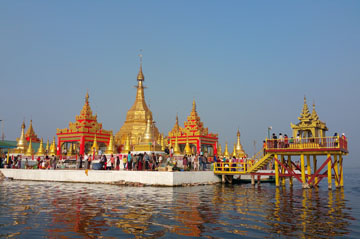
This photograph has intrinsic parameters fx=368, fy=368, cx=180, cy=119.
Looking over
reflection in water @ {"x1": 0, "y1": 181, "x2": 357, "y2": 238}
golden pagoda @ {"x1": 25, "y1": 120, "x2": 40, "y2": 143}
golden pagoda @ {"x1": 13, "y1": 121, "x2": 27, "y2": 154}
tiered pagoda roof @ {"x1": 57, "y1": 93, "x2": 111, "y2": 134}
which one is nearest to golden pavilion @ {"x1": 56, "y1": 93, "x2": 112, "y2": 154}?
tiered pagoda roof @ {"x1": 57, "y1": 93, "x2": 111, "y2": 134}

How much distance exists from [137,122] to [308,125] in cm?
3358

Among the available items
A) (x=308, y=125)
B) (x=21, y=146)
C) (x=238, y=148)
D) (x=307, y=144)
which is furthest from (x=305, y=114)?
(x=21, y=146)

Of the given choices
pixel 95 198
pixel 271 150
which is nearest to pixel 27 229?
pixel 95 198

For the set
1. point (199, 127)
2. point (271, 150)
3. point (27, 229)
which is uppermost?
point (199, 127)

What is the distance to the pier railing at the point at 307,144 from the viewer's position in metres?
27.5

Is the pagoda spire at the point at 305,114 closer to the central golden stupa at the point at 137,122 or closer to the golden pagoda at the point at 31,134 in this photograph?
the central golden stupa at the point at 137,122

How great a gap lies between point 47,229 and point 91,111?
44293mm

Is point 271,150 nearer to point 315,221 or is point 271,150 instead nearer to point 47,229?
point 315,221

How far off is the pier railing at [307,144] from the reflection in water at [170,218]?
807 centimetres

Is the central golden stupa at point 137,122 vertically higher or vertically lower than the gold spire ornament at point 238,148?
higher

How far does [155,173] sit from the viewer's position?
94.4 ft

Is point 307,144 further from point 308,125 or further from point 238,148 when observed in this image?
point 238,148

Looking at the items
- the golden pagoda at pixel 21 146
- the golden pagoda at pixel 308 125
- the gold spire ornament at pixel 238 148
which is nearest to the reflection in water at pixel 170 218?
the golden pagoda at pixel 308 125

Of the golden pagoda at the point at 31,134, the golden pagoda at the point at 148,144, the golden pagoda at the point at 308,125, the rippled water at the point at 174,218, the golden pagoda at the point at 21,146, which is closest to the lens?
the rippled water at the point at 174,218
